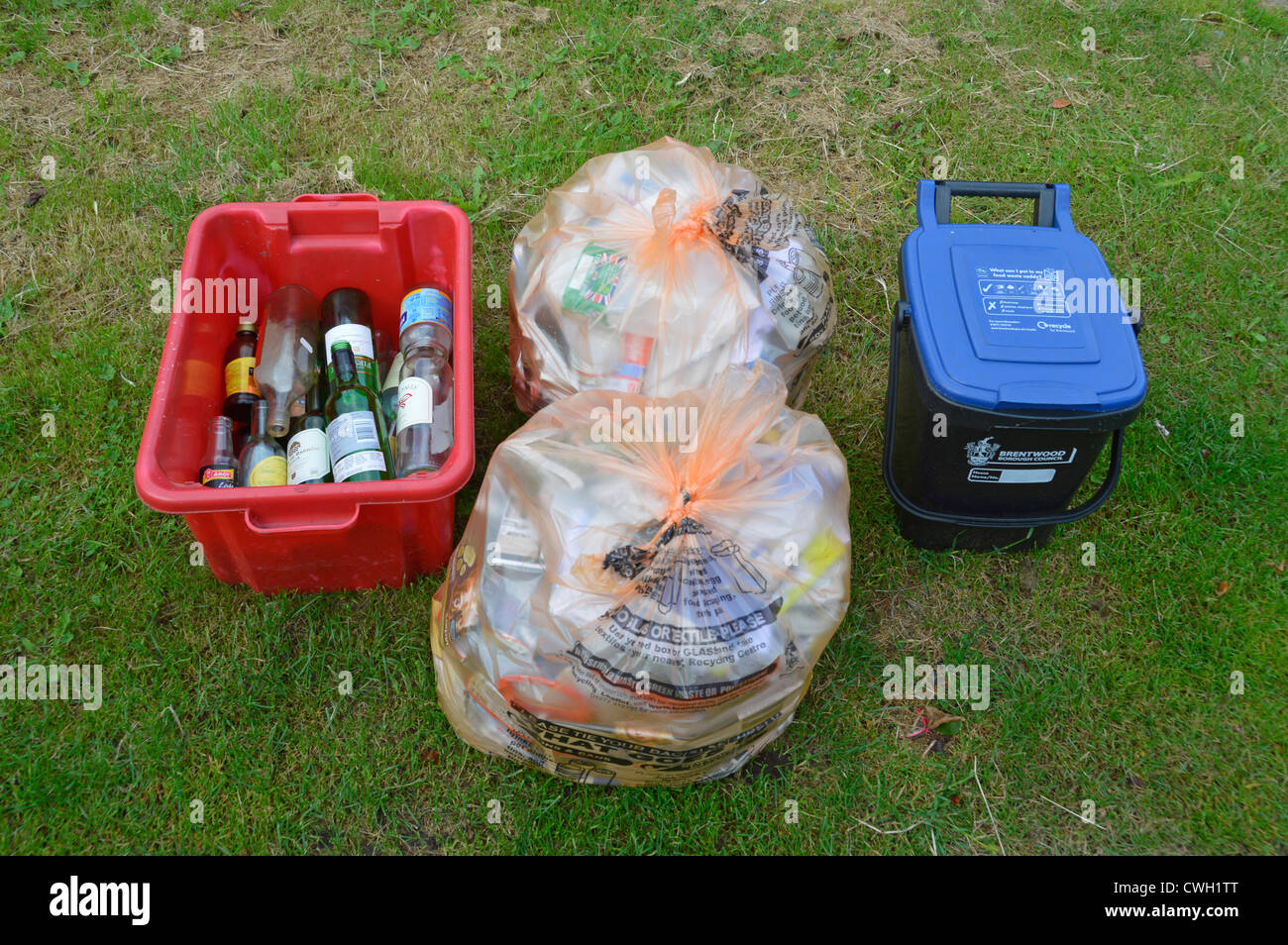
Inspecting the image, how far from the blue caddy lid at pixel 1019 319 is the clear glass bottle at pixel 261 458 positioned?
4.73 feet

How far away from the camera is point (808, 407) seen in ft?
8.26

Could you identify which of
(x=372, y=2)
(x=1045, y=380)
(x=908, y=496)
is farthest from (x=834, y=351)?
(x=372, y=2)

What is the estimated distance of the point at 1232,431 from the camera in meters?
2.50

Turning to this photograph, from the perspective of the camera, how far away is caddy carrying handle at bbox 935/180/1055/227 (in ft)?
6.97

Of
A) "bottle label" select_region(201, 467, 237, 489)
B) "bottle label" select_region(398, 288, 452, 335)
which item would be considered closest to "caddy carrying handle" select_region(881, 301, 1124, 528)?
"bottle label" select_region(398, 288, 452, 335)

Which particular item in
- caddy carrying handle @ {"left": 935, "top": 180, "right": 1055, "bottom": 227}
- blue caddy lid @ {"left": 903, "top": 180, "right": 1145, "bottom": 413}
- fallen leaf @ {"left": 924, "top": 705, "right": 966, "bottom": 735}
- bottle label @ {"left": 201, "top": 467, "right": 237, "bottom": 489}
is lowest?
fallen leaf @ {"left": 924, "top": 705, "right": 966, "bottom": 735}

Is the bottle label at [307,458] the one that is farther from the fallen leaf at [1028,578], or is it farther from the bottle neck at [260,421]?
the fallen leaf at [1028,578]

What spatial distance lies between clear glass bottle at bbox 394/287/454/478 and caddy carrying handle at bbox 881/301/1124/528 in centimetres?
100
